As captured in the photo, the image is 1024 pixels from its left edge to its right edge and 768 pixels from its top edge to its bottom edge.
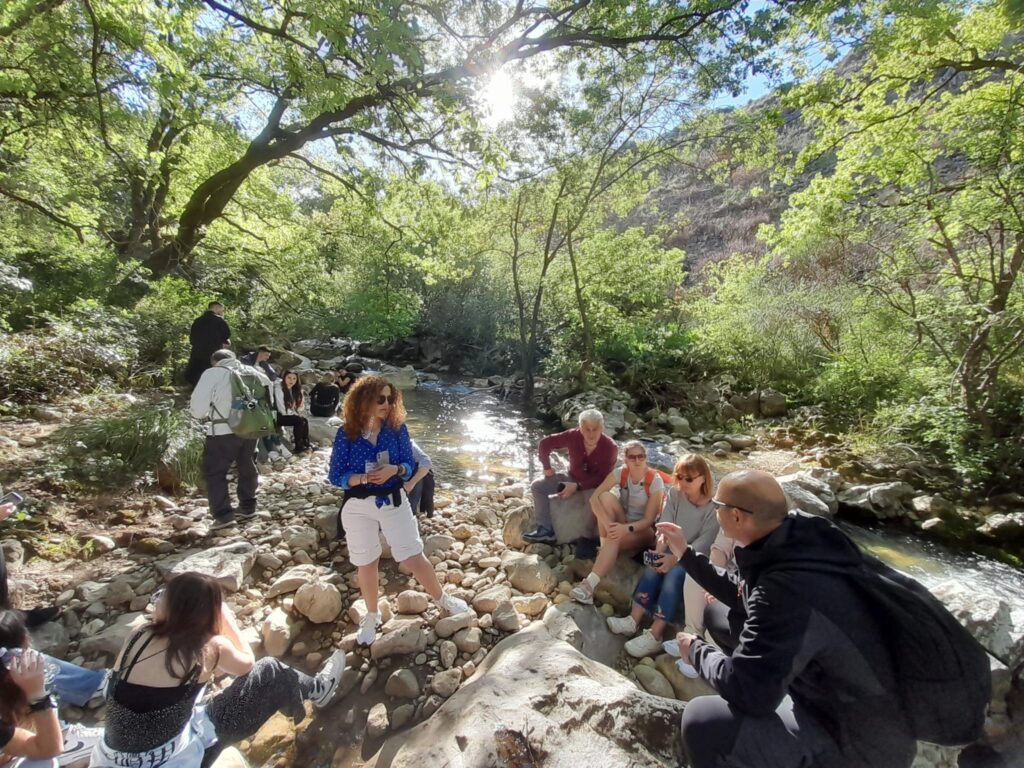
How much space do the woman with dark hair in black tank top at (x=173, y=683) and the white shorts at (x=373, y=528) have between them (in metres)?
0.84

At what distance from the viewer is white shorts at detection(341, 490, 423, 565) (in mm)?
2662

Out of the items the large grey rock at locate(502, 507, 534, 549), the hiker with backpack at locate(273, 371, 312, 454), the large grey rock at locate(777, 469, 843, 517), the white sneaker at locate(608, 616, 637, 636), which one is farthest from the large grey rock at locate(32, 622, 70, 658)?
the large grey rock at locate(777, 469, 843, 517)

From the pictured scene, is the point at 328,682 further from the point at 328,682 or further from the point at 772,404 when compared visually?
the point at 772,404

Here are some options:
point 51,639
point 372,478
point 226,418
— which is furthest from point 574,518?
point 51,639

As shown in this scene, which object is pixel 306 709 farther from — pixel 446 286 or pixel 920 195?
pixel 446 286

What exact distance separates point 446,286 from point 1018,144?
15565 mm

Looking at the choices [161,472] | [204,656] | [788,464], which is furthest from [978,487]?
[161,472]

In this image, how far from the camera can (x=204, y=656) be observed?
5.74 feet

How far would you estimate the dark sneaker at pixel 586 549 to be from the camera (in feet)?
12.2

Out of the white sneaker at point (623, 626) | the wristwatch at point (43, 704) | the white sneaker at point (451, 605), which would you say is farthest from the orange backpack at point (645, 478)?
the wristwatch at point (43, 704)

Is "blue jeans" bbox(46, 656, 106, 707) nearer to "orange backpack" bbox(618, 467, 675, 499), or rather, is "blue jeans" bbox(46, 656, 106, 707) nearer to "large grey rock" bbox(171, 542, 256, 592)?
"large grey rock" bbox(171, 542, 256, 592)

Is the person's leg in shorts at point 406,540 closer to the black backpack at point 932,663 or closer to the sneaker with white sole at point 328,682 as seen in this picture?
the sneaker with white sole at point 328,682

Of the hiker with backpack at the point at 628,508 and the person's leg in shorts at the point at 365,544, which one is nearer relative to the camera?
the person's leg in shorts at the point at 365,544

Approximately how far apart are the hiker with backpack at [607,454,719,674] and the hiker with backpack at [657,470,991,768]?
4.48 ft
